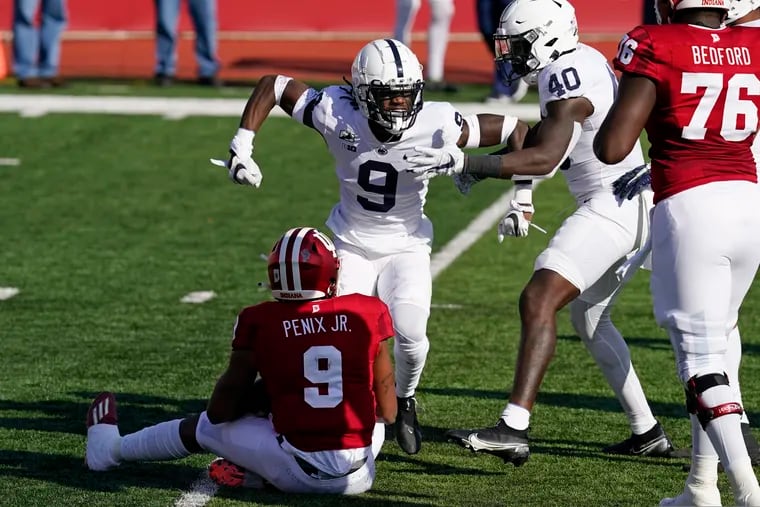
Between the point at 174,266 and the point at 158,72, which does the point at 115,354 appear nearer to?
the point at 174,266

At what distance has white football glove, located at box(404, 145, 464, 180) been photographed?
5023mm

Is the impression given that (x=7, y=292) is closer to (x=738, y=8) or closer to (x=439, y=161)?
(x=439, y=161)

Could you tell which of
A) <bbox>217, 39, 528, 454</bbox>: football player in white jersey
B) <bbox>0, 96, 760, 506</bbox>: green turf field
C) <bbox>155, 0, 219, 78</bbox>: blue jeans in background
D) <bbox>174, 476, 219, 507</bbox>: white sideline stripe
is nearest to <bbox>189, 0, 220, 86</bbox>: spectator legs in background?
<bbox>155, 0, 219, 78</bbox>: blue jeans in background

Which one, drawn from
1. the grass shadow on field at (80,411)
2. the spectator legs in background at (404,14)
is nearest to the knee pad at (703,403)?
the grass shadow on field at (80,411)

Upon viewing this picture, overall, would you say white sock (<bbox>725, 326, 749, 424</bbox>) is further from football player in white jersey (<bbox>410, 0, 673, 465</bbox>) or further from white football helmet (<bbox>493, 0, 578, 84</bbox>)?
white football helmet (<bbox>493, 0, 578, 84</bbox>)

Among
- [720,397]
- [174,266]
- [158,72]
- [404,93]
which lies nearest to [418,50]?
[158,72]

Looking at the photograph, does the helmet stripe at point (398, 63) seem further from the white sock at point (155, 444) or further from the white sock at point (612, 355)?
the white sock at point (155, 444)

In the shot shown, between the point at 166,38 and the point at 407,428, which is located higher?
the point at 407,428

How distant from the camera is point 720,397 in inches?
172

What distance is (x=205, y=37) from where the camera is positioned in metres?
14.8

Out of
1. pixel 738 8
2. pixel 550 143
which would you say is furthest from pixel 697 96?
pixel 550 143

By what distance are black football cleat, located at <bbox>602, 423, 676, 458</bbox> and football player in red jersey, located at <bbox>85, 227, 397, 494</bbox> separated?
1150 millimetres

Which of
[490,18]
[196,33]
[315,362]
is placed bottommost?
[196,33]

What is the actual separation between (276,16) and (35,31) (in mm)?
6027
